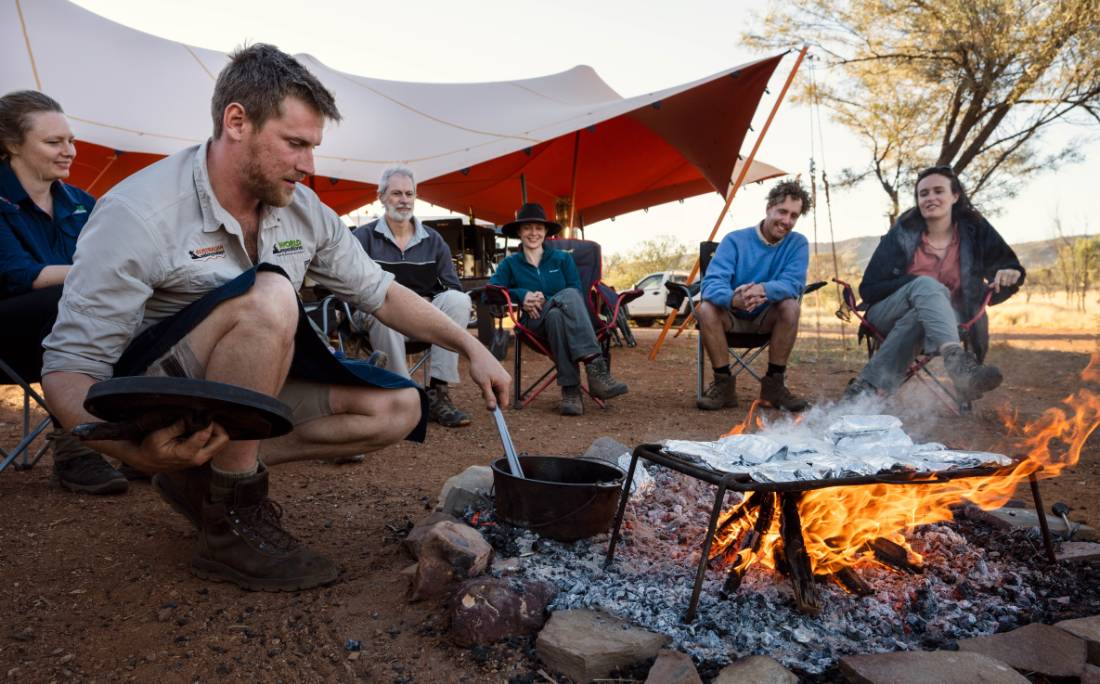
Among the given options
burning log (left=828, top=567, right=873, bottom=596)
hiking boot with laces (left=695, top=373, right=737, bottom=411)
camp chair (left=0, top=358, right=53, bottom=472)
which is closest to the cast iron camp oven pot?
burning log (left=828, top=567, right=873, bottom=596)

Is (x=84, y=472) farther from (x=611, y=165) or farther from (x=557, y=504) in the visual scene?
(x=611, y=165)

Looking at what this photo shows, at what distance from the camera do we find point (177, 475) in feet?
6.37

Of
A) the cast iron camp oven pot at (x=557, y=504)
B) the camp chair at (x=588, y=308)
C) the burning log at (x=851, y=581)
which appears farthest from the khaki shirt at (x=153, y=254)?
the camp chair at (x=588, y=308)

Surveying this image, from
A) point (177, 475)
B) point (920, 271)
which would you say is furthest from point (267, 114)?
point (920, 271)

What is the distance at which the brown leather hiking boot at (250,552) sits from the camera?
187cm

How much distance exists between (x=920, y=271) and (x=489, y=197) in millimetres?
7218

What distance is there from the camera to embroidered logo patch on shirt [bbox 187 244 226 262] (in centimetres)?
182

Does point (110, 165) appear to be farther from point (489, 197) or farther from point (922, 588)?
point (922, 588)

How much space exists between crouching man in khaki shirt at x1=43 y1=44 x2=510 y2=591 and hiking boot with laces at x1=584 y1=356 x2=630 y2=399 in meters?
2.34

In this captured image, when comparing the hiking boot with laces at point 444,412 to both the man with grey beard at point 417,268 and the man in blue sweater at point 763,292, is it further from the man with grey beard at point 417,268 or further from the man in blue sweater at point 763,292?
the man in blue sweater at point 763,292

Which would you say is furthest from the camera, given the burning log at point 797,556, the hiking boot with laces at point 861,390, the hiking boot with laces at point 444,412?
the hiking boot with laces at point 444,412

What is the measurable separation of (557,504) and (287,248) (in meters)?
1.04

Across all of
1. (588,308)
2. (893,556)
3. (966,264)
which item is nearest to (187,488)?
(893,556)

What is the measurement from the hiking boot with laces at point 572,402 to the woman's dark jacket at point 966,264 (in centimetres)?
172
